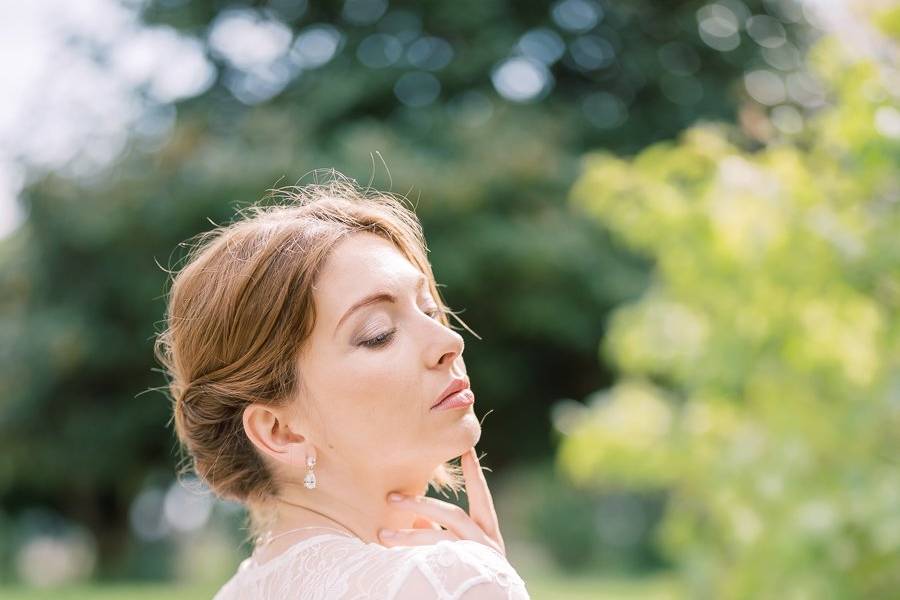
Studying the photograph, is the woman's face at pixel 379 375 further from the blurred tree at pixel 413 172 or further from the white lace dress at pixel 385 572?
the blurred tree at pixel 413 172

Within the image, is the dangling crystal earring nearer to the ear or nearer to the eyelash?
the ear

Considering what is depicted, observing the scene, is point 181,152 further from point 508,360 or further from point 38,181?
point 508,360

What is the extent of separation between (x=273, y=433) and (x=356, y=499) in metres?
0.16

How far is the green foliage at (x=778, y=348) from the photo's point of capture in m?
4.11

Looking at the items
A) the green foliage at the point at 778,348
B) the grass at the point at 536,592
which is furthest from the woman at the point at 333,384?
the grass at the point at 536,592

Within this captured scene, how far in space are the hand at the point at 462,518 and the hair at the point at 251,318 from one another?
181 millimetres

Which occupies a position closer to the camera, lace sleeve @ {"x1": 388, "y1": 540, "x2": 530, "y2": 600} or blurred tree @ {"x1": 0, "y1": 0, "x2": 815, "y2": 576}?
lace sleeve @ {"x1": 388, "y1": 540, "x2": 530, "y2": 600}

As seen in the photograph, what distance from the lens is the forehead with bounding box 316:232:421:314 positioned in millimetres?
1528

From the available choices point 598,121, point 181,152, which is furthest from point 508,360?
point 181,152

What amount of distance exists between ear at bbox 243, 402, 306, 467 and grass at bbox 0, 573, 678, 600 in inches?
360

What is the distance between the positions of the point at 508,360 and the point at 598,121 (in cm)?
326

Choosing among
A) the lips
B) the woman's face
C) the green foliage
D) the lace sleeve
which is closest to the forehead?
the woman's face

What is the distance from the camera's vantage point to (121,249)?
13.2 metres

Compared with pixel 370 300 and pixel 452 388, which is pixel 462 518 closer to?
pixel 452 388
